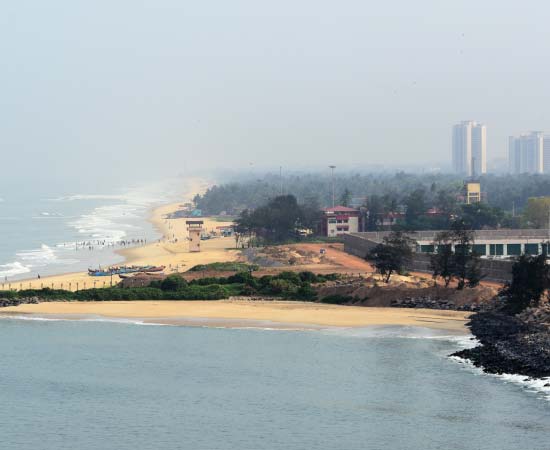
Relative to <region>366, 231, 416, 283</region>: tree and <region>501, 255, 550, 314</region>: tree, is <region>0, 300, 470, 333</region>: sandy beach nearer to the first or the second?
<region>501, 255, 550, 314</region>: tree

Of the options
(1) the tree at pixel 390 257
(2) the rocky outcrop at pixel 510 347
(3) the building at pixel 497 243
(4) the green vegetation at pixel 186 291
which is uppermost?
(3) the building at pixel 497 243

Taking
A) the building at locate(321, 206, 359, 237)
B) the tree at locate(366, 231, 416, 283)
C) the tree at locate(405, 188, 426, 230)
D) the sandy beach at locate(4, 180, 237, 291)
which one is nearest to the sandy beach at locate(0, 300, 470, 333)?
the tree at locate(366, 231, 416, 283)

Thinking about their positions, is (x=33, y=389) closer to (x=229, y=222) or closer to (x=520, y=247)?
(x=520, y=247)

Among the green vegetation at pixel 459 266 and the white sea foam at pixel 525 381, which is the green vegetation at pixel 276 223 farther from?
the white sea foam at pixel 525 381

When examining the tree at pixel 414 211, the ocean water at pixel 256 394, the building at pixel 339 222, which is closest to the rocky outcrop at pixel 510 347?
the ocean water at pixel 256 394

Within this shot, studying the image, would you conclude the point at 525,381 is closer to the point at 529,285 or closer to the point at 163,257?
the point at 529,285
